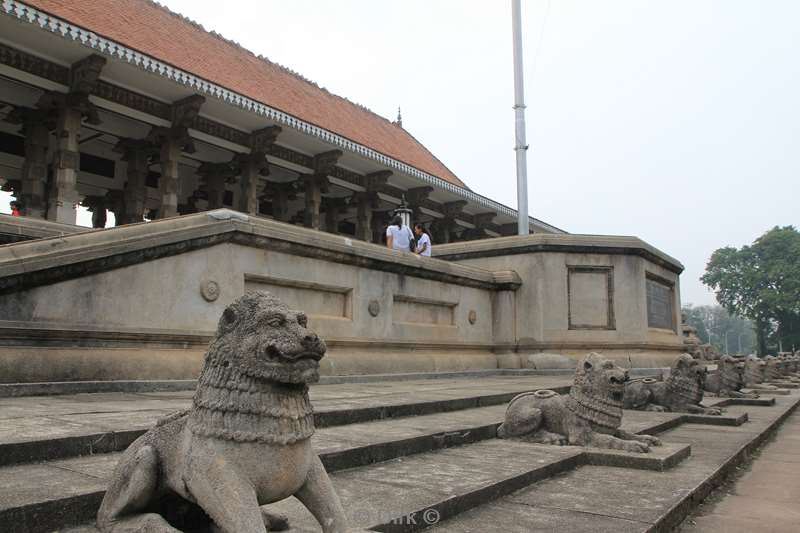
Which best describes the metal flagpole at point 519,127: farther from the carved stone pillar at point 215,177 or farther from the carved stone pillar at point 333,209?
the carved stone pillar at point 215,177

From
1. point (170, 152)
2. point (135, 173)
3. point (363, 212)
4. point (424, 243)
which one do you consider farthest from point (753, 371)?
point (135, 173)

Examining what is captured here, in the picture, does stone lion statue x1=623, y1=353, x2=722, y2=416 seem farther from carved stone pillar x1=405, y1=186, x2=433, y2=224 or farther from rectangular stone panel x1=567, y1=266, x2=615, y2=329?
carved stone pillar x1=405, y1=186, x2=433, y2=224

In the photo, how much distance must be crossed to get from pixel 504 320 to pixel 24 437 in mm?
8676

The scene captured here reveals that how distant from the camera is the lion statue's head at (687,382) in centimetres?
687

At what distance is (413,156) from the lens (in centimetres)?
2095

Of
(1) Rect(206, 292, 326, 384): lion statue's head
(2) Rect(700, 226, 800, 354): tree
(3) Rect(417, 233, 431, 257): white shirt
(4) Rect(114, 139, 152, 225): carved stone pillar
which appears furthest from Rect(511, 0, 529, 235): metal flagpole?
(2) Rect(700, 226, 800, 354): tree

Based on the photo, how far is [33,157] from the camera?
11211 millimetres

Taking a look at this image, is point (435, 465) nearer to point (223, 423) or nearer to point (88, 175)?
point (223, 423)

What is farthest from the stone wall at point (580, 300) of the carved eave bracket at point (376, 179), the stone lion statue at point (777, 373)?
the carved eave bracket at point (376, 179)

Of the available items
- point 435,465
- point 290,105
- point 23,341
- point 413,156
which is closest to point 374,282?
point 23,341

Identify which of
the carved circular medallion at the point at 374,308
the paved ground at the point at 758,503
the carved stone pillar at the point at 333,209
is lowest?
the paved ground at the point at 758,503

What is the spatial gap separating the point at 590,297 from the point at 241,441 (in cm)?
946

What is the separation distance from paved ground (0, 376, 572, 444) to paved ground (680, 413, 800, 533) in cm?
225

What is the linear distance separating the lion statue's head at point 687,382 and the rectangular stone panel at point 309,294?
3815 millimetres
